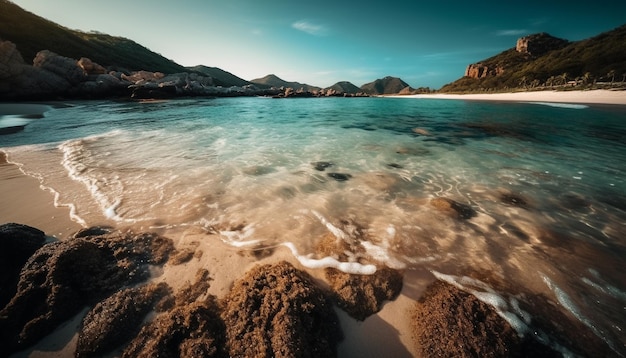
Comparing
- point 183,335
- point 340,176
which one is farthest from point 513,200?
point 183,335

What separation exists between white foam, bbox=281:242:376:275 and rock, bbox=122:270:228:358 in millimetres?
1321

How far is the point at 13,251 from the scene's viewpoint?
9.71 feet

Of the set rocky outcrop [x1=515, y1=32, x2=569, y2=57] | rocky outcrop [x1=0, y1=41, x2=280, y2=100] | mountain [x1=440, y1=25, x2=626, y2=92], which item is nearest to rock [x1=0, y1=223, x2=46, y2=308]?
rocky outcrop [x1=0, y1=41, x2=280, y2=100]

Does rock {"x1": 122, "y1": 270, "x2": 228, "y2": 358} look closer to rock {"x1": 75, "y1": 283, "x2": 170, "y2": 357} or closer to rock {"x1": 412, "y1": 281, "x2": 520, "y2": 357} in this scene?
rock {"x1": 75, "y1": 283, "x2": 170, "y2": 357}

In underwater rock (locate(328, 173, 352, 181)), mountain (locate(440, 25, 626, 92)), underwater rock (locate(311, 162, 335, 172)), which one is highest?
mountain (locate(440, 25, 626, 92))

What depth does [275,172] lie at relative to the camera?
7082 millimetres

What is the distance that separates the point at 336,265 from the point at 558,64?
374 ft

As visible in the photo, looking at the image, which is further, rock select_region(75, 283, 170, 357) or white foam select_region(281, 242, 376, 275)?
white foam select_region(281, 242, 376, 275)

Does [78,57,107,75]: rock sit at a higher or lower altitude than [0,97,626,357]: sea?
higher

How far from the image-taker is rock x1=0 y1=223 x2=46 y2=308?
2.56 metres

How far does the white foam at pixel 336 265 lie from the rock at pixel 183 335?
4.33 feet

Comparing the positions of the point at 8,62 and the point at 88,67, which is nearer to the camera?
the point at 8,62

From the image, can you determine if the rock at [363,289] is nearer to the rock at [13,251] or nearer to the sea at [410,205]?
the sea at [410,205]

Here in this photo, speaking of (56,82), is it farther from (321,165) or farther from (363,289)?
(363,289)
